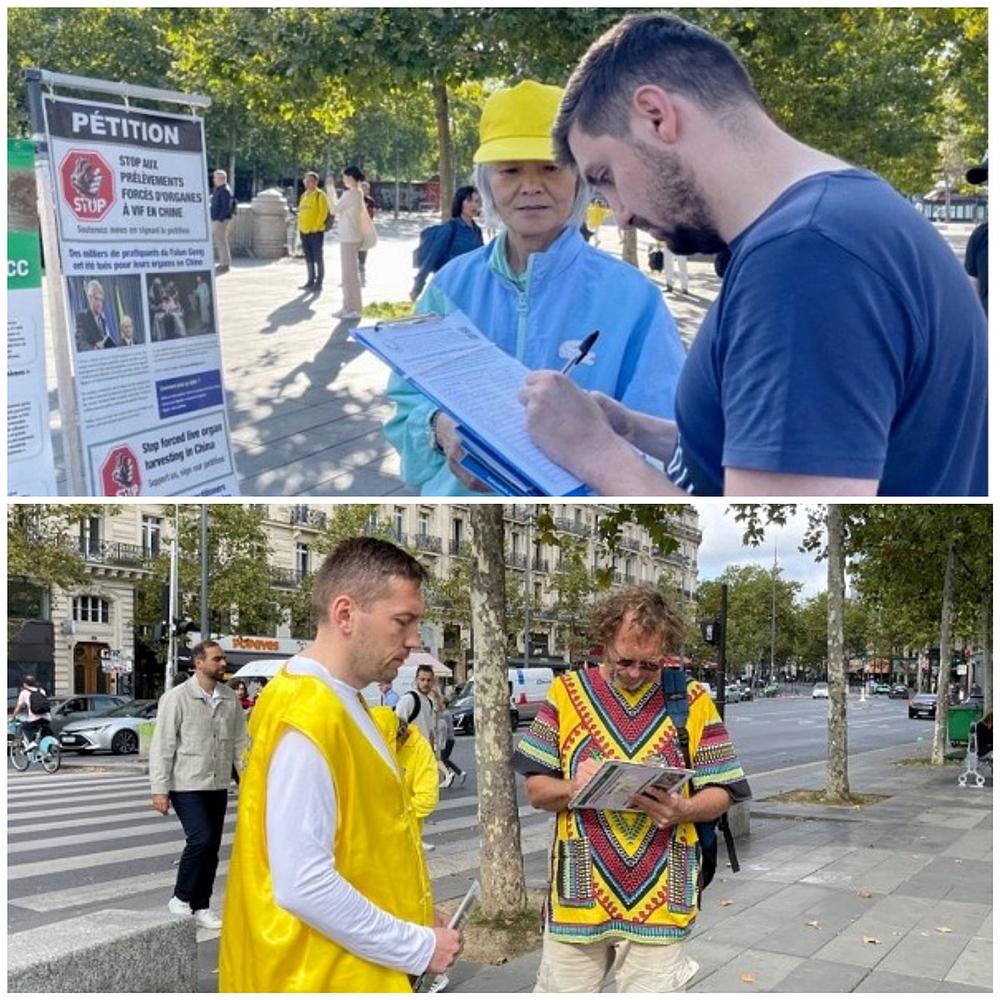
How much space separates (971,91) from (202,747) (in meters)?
4.01

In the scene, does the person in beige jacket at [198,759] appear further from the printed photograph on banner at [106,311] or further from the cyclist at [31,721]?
the cyclist at [31,721]

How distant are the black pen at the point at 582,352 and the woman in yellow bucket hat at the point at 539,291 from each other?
1cm

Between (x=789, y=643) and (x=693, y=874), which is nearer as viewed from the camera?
(x=693, y=874)

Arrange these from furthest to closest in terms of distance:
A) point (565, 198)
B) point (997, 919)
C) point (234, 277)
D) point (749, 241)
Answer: point (234, 277)
point (997, 919)
point (565, 198)
point (749, 241)

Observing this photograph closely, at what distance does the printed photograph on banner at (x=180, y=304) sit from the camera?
4.25m

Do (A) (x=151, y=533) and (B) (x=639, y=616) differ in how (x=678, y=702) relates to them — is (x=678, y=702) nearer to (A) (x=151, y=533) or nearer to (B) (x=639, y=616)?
(B) (x=639, y=616)

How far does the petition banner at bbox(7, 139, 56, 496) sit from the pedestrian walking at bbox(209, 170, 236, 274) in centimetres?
63

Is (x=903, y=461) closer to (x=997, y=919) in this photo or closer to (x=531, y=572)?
(x=997, y=919)

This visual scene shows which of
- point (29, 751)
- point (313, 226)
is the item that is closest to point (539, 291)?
point (313, 226)

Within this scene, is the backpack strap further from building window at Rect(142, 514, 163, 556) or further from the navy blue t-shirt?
building window at Rect(142, 514, 163, 556)

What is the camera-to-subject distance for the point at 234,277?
4543 millimetres

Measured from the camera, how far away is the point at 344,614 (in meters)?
2.45

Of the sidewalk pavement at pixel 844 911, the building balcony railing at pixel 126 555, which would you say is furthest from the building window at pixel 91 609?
the sidewalk pavement at pixel 844 911

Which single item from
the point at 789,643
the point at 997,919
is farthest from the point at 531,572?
the point at 789,643
